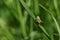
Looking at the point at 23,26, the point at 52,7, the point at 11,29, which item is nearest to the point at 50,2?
the point at 52,7

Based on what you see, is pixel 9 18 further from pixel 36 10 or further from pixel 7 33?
pixel 36 10

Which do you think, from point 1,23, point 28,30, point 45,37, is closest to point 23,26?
point 28,30

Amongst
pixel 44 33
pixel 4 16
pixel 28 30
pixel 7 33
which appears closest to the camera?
pixel 44 33

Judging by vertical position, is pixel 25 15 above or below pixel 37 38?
above

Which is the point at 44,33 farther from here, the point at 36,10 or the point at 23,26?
the point at 23,26

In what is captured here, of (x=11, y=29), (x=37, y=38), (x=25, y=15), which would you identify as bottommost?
(x=37, y=38)

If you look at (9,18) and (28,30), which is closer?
(28,30)

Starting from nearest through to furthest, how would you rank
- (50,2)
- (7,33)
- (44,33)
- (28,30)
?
(44,33) → (50,2) → (7,33) → (28,30)
